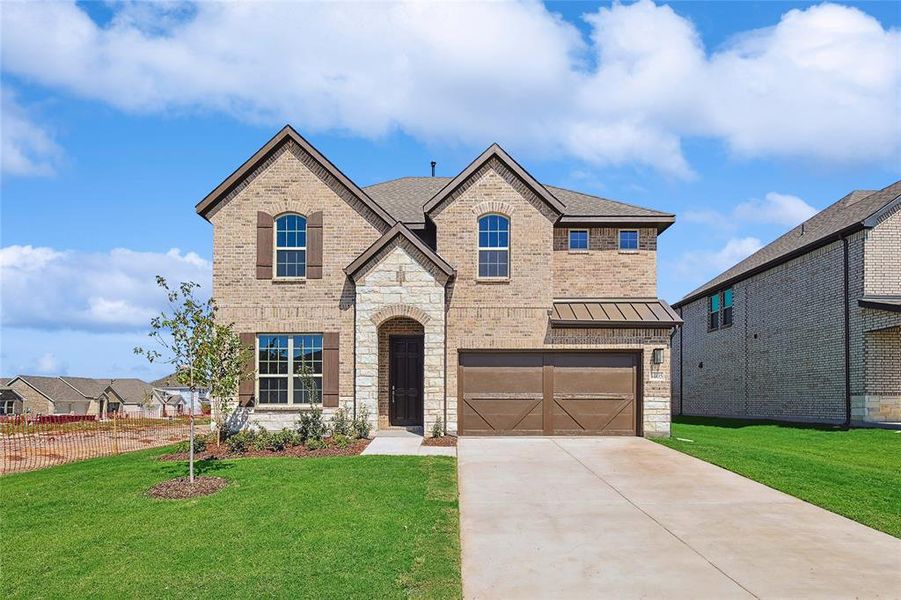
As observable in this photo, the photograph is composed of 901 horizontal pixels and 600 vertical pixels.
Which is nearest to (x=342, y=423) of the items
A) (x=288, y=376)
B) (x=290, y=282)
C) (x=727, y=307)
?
(x=288, y=376)

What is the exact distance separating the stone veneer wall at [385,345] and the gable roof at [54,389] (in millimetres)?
52722

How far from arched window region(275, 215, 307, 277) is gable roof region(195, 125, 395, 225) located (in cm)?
151

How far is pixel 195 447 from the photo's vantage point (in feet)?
51.1

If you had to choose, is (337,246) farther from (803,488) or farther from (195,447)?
(803,488)

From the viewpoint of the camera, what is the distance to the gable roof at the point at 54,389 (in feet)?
196

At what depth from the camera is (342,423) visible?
677 inches

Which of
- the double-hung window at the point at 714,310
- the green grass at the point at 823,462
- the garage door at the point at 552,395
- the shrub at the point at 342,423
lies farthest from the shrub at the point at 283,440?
the double-hung window at the point at 714,310

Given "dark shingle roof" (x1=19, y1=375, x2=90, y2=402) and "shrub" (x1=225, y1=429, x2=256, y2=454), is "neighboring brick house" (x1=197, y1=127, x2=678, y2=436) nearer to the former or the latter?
"shrub" (x1=225, y1=429, x2=256, y2=454)

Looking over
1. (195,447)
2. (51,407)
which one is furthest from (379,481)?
(51,407)

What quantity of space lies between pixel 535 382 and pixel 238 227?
355 inches

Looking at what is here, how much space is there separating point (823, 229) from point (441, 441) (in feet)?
53.6

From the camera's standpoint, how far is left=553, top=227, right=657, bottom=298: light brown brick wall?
19.1 meters

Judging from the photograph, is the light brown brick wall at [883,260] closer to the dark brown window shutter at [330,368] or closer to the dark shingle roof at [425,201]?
the dark shingle roof at [425,201]

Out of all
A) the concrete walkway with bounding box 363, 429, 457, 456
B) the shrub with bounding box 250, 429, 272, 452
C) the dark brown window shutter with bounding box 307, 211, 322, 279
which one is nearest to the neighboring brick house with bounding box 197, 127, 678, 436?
the dark brown window shutter with bounding box 307, 211, 322, 279
